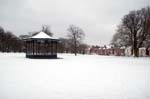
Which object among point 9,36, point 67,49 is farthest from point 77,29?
point 9,36

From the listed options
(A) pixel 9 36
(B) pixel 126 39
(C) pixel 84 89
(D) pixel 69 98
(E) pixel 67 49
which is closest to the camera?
(D) pixel 69 98

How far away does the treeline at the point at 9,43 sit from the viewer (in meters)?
67.4

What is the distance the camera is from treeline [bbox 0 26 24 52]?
6743cm

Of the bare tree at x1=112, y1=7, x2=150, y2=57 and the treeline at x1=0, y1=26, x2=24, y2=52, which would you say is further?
the treeline at x1=0, y1=26, x2=24, y2=52

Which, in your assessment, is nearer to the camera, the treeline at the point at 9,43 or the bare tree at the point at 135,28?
the bare tree at the point at 135,28

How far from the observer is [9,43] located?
6869 centimetres

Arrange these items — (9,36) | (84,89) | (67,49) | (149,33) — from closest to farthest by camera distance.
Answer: (84,89), (149,33), (9,36), (67,49)

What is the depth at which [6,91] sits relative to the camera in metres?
6.97

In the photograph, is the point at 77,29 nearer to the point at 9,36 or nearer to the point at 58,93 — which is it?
the point at 9,36

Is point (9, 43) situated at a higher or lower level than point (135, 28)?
lower

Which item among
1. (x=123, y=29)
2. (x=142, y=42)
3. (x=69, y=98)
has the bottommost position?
(x=69, y=98)

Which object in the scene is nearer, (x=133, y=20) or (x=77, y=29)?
(x=133, y=20)

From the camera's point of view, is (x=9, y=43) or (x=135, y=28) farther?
(x=9, y=43)

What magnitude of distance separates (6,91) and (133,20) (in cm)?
4117
